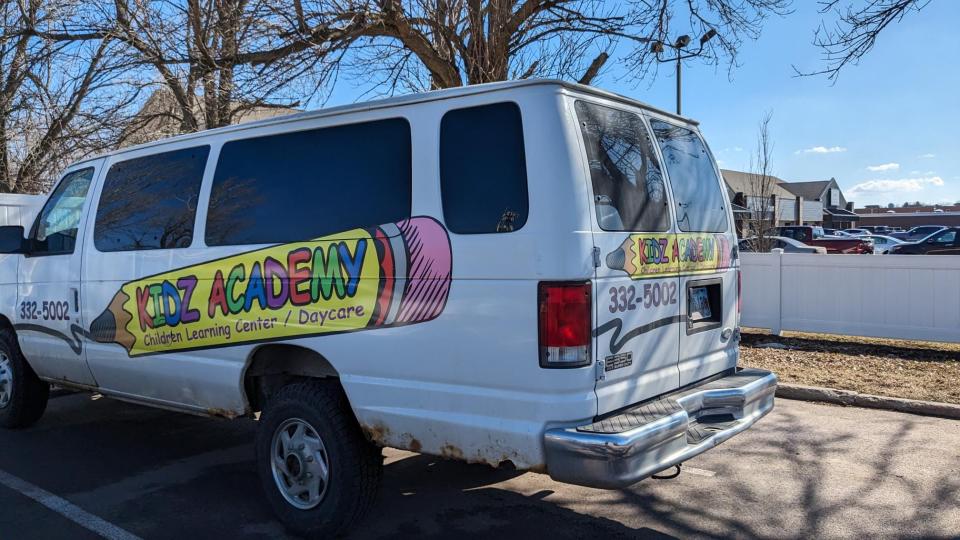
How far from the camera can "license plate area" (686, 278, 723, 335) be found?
4352 mm

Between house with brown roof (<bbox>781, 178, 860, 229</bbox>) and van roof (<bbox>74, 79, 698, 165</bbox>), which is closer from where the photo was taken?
van roof (<bbox>74, 79, 698, 165</bbox>)

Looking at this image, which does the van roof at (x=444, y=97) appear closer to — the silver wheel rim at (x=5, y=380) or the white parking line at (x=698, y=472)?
the white parking line at (x=698, y=472)

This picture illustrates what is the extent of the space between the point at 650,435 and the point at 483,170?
1.46m

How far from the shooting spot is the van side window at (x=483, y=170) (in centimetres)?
357

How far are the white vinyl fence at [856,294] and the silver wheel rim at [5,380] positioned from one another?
9032 mm

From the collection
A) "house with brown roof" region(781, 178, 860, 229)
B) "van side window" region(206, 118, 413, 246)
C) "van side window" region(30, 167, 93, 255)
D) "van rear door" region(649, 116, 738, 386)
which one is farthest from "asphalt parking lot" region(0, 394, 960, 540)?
"house with brown roof" region(781, 178, 860, 229)

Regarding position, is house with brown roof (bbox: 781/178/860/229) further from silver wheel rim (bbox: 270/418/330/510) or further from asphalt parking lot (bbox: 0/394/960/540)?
silver wheel rim (bbox: 270/418/330/510)

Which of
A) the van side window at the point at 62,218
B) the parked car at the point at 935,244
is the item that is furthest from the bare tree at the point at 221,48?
the parked car at the point at 935,244

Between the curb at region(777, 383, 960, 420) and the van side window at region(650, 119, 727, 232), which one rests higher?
the van side window at region(650, 119, 727, 232)

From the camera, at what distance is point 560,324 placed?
3404 mm

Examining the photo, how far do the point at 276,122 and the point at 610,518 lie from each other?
3.08m

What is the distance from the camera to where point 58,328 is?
5.88 meters

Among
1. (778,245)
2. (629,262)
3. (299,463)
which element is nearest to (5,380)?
(299,463)

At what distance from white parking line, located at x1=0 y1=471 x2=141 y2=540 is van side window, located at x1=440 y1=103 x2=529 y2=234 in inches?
104
